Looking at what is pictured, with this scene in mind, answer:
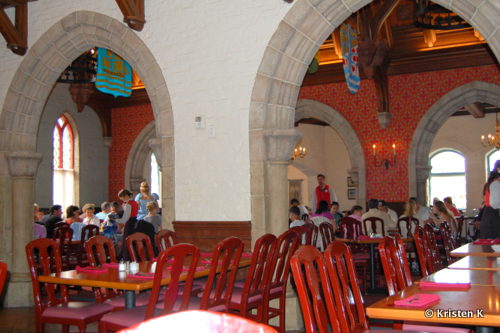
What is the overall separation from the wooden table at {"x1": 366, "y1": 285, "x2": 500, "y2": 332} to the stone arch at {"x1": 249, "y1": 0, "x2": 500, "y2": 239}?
10.6ft

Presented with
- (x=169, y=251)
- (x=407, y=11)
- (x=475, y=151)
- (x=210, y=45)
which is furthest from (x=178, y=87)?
(x=475, y=151)

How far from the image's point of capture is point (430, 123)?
11.7m

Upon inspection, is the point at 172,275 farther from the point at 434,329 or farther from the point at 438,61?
the point at 438,61

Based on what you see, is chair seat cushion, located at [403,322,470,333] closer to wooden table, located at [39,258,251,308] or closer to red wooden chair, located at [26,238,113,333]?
wooden table, located at [39,258,251,308]

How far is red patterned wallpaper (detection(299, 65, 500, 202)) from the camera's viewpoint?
456 inches

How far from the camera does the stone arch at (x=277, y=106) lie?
5855mm

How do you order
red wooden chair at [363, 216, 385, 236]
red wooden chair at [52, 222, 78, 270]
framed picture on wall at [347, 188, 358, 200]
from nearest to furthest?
red wooden chair at [52, 222, 78, 270] → red wooden chair at [363, 216, 385, 236] → framed picture on wall at [347, 188, 358, 200]

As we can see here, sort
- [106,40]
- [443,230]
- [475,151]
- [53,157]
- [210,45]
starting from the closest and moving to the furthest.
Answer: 1. [443,230]
2. [210,45]
3. [106,40]
4. [53,157]
5. [475,151]

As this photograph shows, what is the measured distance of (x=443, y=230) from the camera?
18.9 feet

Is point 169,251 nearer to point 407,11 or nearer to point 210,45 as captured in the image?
point 210,45

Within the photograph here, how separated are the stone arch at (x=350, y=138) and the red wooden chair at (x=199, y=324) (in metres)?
11.2

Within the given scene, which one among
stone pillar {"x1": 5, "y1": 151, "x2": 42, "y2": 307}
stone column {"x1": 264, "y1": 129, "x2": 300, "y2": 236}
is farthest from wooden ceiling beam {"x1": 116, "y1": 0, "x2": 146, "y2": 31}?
stone pillar {"x1": 5, "y1": 151, "x2": 42, "y2": 307}

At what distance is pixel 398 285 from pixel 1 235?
18.9 ft

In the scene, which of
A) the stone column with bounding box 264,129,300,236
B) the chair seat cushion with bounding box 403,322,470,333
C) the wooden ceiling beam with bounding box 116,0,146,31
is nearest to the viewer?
the chair seat cushion with bounding box 403,322,470,333
